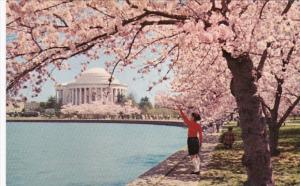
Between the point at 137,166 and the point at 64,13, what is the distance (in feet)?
42.0

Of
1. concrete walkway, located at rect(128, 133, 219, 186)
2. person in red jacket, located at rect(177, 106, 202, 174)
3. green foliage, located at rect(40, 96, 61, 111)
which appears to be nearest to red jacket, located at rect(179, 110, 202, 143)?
person in red jacket, located at rect(177, 106, 202, 174)

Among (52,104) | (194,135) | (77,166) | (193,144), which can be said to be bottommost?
(77,166)

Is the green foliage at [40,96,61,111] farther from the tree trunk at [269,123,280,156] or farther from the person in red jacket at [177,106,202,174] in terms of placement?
the person in red jacket at [177,106,202,174]

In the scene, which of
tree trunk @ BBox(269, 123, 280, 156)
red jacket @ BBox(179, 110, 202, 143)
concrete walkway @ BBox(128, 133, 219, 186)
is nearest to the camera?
red jacket @ BBox(179, 110, 202, 143)

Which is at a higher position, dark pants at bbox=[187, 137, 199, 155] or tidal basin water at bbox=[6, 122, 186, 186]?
dark pants at bbox=[187, 137, 199, 155]

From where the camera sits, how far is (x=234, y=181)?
930 cm

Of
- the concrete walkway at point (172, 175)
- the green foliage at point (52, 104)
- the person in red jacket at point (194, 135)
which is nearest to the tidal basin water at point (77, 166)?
the concrete walkway at point (172, 175)

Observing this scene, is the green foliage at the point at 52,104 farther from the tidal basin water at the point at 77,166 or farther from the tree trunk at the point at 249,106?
the tree trunk at the point at 249,106

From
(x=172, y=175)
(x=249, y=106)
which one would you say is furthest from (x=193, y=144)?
(x=249, y=106)

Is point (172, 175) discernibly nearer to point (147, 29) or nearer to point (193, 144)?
point (193, 144)

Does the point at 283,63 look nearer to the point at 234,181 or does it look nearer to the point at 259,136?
the point at 234,181

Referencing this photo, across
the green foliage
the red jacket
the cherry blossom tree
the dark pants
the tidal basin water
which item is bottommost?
the tidal basin water

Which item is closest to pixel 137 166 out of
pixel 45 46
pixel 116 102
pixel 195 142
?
pixel 195 142

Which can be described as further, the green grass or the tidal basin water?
the tidal basin water
